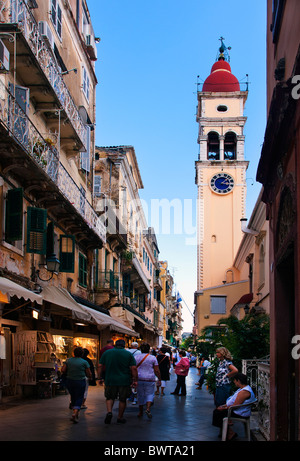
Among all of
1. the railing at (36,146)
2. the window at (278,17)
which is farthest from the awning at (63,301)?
the window at (278,17)

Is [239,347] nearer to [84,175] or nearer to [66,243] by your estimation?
[66,243]

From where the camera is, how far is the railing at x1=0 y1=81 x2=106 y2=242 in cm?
1342

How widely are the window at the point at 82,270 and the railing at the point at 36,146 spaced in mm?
1786

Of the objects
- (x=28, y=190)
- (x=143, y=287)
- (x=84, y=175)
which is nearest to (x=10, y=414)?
(x=28, y=190)

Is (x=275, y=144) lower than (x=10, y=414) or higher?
higher

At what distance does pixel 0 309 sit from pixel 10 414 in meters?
2.77

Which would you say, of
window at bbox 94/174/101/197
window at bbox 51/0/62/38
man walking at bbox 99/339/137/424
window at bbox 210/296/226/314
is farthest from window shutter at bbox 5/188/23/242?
window at bbox 210/296/226/314

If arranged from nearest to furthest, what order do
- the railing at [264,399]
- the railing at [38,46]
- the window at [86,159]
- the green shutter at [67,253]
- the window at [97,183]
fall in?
1. the railing at [264,399]
2. the railing at [38,46]
3. the green shutter at [67,253]
4. the window at [86,159]
5. the window at [97,183]

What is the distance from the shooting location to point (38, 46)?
628 inches

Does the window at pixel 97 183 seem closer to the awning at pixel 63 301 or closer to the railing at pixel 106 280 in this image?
the railing at pixel 106 280

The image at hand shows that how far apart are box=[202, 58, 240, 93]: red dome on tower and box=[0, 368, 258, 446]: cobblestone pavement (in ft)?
160

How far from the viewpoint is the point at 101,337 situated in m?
27.2

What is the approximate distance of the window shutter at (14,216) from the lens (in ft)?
45.3

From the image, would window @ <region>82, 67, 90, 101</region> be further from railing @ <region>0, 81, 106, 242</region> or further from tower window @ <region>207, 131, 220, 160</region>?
tower window @ <region>207, 131, 220, 160</region>
